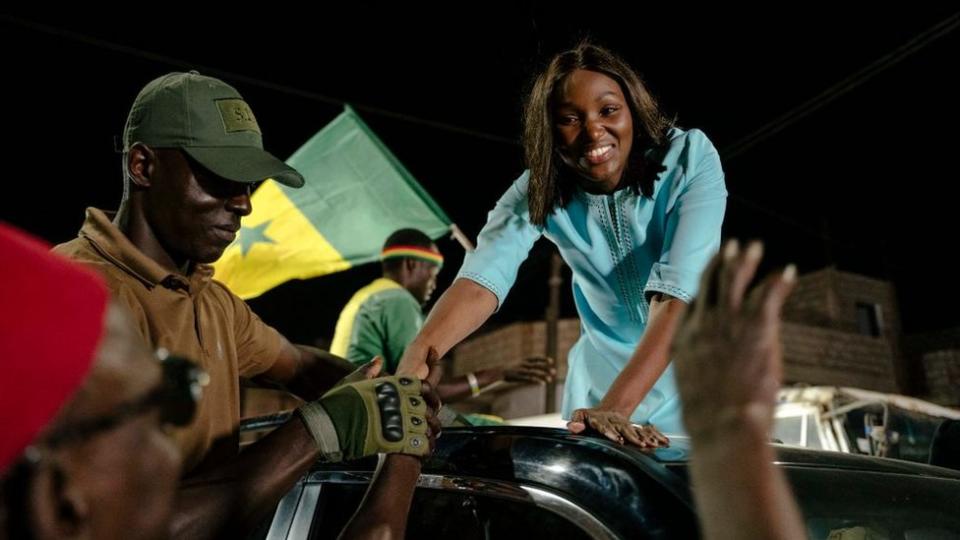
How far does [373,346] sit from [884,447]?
10.0 ft

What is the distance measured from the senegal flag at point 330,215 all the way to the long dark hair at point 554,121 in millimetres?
3928

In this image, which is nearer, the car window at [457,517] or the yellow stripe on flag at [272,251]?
the car window at [457,517]

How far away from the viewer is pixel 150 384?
41.8 inches

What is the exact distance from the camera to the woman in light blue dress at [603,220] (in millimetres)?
2627

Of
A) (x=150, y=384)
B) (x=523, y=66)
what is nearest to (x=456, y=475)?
(x=150, y=384)

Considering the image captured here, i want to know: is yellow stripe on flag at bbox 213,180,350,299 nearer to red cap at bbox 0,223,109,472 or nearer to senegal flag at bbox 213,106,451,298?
senegal flag at bbox 213,106,451,298

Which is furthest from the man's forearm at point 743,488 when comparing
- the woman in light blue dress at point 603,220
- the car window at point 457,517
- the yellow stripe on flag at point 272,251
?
the yellow stripe on flag at point 272,251

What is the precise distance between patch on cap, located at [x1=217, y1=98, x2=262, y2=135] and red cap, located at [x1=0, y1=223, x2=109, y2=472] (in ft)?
4.78

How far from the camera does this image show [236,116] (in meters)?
2.46

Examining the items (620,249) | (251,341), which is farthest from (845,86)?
(251,341)

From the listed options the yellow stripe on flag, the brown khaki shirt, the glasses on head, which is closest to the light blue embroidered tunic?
the brown khaki shirt

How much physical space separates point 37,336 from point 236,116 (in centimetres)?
163

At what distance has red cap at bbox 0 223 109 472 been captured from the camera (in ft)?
3.01

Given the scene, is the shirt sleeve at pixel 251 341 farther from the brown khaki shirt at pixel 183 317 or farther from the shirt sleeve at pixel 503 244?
the shirt sleeve at pixel 503 244
